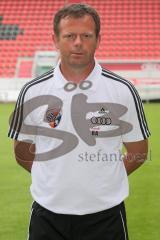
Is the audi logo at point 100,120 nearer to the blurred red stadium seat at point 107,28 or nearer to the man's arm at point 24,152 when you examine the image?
the man's arm at point 24,152

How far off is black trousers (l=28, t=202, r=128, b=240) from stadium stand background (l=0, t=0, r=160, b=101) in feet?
60.2

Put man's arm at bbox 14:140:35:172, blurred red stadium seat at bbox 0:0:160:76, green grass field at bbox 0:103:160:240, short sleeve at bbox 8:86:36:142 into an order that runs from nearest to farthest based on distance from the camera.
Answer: short sleeve at bbox 8:86:36:142
man's arm at bbox 14:140:35:172
green grass field at bbox 0:103:160:240
blurred red stadium seat at bbox 0:0:160:76

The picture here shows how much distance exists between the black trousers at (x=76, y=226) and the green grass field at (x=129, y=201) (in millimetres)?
2419

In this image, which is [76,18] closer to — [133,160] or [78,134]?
[78,134]

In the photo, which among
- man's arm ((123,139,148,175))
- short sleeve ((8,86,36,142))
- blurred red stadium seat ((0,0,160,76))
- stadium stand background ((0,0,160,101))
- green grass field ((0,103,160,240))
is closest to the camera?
short sleeve ((8,86,36,142))

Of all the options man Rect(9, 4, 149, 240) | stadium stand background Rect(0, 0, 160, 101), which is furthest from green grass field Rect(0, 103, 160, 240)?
stadium stand background Rect(0, 0, 160, 101)

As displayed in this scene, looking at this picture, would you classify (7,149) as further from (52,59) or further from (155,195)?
(52,59)

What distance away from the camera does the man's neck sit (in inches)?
91.1

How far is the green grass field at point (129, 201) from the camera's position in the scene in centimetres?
489

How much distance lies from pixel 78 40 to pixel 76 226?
2.56 feet

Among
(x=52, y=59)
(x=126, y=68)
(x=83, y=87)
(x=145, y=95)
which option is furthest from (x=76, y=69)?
(x=52, y=59)

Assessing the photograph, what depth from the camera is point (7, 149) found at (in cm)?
956

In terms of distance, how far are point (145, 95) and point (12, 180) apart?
36.3 ft

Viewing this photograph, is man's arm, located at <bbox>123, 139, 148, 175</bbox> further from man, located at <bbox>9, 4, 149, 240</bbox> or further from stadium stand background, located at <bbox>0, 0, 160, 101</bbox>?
stadium stand background, located at <bbox>0, 0, 160, 101</bbox>
